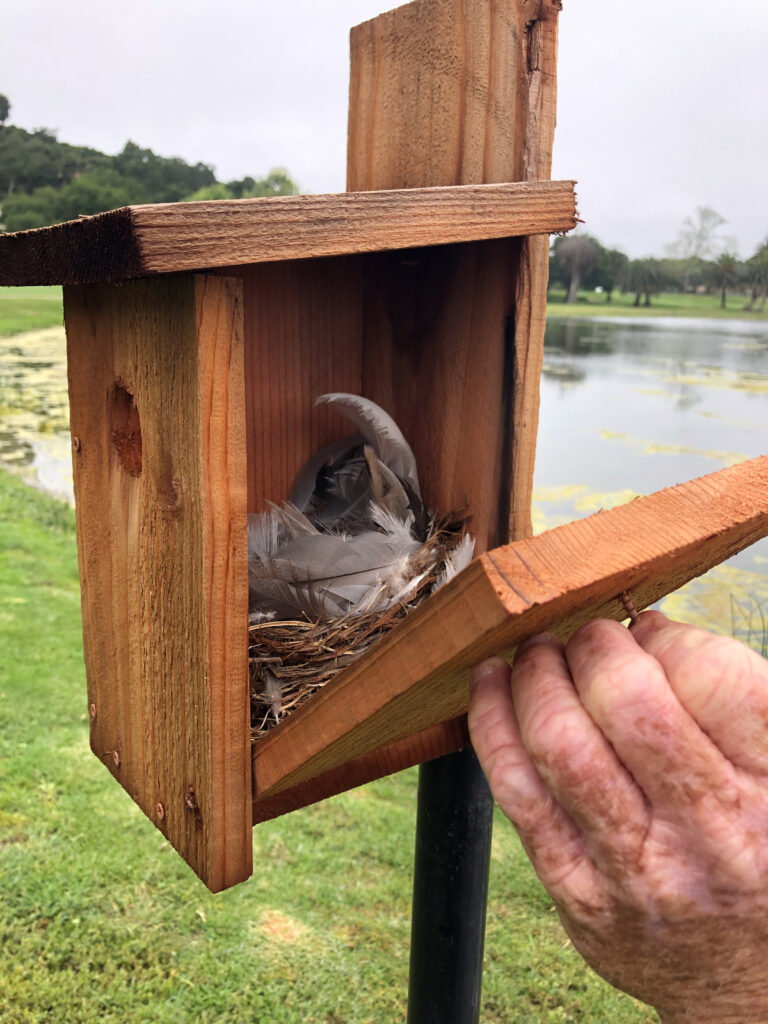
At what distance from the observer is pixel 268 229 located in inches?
33.2

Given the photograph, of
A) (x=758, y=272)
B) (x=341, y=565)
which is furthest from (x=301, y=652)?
(x=758, y=272)

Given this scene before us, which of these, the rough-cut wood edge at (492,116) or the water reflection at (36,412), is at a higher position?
the rough-cut wood edge at (492,116)

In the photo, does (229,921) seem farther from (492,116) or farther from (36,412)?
(36,412)

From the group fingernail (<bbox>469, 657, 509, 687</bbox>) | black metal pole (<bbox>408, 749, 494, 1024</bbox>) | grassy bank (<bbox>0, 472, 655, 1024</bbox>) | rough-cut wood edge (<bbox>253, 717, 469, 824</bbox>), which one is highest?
fingernail (<bbox>469, 657, 509, 687</bbox>)

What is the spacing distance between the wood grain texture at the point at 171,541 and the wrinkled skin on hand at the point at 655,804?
384 millimetres

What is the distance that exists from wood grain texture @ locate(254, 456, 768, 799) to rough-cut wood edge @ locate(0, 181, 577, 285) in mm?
396

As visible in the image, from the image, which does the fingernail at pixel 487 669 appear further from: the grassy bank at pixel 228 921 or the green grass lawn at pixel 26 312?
the green grass lawn at pixel 26 312

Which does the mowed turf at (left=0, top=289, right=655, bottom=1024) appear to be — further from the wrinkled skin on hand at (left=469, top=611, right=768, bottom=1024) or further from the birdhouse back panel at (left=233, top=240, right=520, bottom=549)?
the wrinkled skin on hand at (left=469, top=611, right=768, bottom=1024)

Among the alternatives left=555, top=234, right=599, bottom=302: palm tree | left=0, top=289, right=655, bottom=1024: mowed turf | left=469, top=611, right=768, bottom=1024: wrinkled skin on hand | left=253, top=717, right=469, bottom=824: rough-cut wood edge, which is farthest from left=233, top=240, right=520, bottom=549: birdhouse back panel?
left=555, top=234, right=599, bottom=302: palm tree

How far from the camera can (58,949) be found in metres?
2.28

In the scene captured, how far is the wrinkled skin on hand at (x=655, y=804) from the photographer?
0.61 meters

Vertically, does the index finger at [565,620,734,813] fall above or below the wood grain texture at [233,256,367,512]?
below

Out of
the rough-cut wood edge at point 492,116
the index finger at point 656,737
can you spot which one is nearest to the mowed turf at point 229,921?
the rough-cut wood edge at point 492,116

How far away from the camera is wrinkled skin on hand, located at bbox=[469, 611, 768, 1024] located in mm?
606
